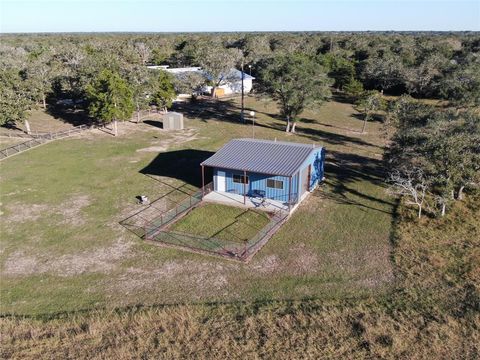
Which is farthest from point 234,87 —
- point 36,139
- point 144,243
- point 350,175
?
point 144,243

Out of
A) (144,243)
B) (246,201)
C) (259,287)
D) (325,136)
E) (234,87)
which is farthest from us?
(234,87)

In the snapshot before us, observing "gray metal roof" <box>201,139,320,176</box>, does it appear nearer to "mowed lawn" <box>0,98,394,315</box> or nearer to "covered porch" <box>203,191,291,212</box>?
"covered porch" <box>203,191,291,212</box>

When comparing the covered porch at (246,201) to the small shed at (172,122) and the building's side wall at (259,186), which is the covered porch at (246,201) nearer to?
the building's side wall at (259,186)

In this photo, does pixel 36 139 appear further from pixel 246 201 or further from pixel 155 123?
pixel 246 201

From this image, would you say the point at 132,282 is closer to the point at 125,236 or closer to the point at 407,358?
the point at 125,236

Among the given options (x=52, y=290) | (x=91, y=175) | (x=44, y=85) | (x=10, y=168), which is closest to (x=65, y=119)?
(x=44, y=85)

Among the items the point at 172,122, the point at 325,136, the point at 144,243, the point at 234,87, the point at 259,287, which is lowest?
the point at 259,287

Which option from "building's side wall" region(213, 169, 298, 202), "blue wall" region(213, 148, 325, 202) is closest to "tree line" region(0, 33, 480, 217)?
"blue wall" region(213, 148, 325, 202)
